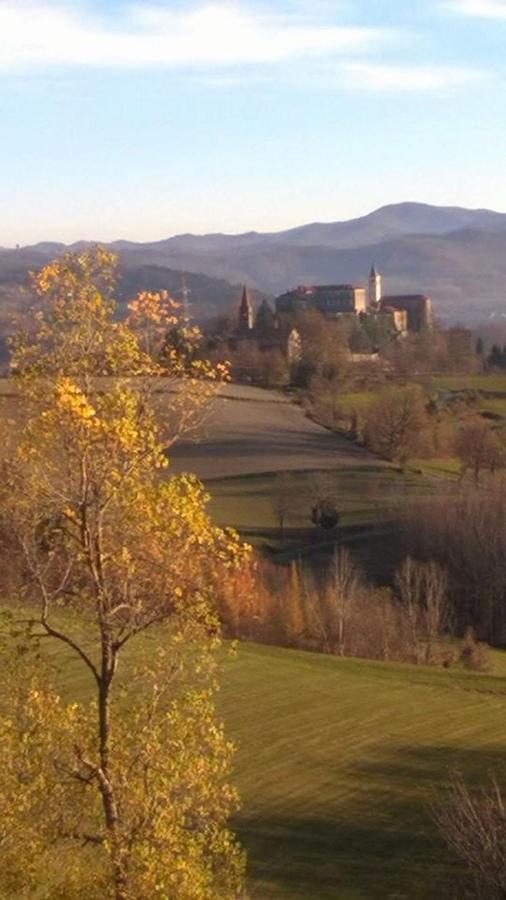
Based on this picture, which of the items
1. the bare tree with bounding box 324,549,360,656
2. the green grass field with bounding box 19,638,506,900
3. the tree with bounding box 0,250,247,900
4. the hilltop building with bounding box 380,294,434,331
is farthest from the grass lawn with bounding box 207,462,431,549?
the hilltop building with bounding box 380,294,434,331

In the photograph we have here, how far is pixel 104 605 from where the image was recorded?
7.33m

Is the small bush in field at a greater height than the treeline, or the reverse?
the treeline

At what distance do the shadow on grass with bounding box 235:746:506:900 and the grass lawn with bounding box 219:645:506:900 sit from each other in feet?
0.07

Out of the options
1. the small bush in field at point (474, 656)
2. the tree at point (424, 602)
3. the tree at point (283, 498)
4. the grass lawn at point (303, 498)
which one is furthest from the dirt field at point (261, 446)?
the small bush in field at point (474, 656)

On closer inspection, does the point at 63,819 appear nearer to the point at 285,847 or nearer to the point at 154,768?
the point at 154,768

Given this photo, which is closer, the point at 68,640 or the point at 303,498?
the point at 68,640

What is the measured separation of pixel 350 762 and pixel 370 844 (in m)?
3.41

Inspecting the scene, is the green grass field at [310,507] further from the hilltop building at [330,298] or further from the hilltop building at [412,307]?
the hilltop building at [330,298]

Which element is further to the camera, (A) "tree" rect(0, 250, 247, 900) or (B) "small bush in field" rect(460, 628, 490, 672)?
(B) "small bush in field" rect(460, 628, 490, 672)

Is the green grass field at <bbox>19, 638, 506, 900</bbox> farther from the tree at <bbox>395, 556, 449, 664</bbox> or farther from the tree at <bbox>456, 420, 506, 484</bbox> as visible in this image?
the tree at <bbox>456, 420, 506, 484</bbox>

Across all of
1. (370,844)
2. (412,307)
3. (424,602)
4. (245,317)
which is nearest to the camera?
(370,844)

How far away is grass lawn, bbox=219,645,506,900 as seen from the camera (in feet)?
48.3

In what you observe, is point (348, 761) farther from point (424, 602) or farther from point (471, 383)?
point (471, 383)

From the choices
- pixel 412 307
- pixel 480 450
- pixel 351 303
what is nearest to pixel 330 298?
pixel 351 303
